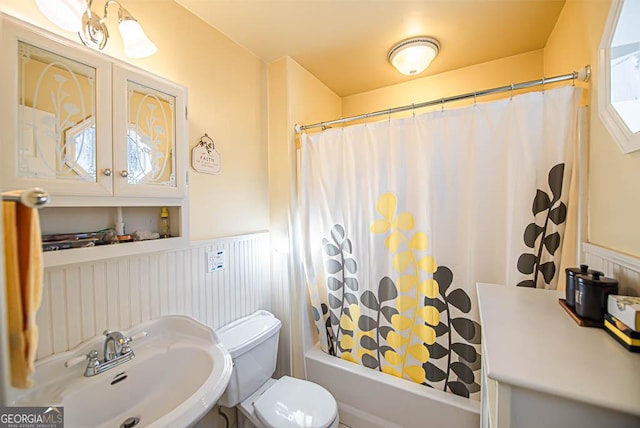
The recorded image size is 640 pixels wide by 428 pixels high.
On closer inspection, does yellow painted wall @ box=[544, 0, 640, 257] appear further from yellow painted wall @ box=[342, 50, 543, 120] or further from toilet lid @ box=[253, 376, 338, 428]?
toilet lid @ box=[253, 376, 338, 428]

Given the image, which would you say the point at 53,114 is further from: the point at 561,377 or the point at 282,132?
the point at 561,377

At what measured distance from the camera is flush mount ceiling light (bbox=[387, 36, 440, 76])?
163 centimetres

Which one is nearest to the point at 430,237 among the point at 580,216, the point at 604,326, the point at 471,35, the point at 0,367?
the point at 580,216

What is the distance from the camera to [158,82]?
3.53 feet

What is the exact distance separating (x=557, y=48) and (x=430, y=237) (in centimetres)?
133

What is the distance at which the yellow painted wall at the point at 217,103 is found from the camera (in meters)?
1.26

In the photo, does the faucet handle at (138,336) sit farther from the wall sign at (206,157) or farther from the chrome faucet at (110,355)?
the wall sign at (206,157)

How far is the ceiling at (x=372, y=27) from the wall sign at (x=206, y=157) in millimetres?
722

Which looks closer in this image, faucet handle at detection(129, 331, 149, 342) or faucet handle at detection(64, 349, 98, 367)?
faucet handle at detection(64, 349, 98, 367)

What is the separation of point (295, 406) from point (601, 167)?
1726mm

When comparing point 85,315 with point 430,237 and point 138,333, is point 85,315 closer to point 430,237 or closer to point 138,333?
point 138,333

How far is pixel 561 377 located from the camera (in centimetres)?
57

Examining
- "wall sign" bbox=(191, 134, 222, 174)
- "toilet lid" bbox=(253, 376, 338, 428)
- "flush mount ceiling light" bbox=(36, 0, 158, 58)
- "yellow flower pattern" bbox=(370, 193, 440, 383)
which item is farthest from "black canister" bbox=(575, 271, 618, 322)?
"flush mount ceiling light" bbox=(36, 0, 158, 58)

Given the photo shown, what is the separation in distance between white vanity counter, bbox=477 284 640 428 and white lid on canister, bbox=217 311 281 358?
1.10m
